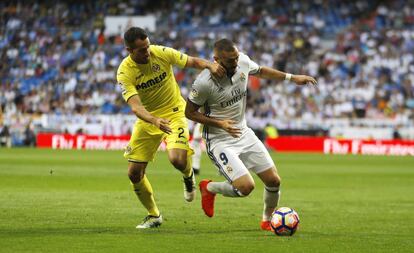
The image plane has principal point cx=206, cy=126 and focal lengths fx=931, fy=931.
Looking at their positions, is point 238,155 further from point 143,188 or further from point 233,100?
point 143,188

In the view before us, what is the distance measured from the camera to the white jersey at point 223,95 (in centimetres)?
1098

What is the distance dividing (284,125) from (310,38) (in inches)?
250

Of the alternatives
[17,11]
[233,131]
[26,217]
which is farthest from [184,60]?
[17,11]

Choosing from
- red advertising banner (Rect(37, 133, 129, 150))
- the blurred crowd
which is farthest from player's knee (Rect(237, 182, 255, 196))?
red advertising banner (Rect(37, 133, 129, 150))

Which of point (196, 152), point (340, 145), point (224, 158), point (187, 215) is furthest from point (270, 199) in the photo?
Result: point (340, 145)

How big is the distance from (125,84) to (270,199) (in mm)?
2281

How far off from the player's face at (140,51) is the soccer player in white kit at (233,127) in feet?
2.53

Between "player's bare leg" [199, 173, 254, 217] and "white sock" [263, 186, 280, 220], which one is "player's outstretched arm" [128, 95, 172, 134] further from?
"white sock" [263, 186, 280, 220]

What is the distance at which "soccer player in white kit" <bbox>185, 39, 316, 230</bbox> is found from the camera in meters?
11.0

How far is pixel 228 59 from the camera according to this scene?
10828 millimetres

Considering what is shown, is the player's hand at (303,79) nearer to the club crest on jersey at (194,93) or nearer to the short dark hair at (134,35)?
the club crest on jersey at (194,93)

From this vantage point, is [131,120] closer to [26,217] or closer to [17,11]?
[17,11]

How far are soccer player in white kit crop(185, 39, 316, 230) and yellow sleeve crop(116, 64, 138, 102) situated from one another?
77 centimetres

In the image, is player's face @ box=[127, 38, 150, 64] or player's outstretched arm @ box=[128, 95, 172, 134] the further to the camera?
player's face @ box=[127, 38, 150, 64]
